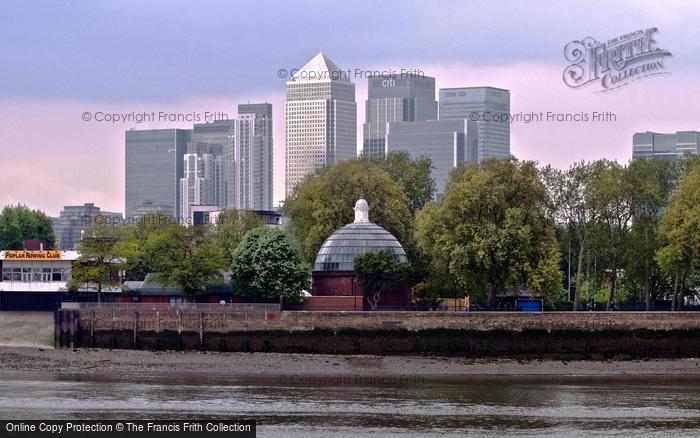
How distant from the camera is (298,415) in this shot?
235 ft

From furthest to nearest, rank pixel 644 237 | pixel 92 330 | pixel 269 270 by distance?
1. pixel 644 237
2. pixel 269 270
3. pixel 92 330

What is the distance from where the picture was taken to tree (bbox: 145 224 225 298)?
11306cm

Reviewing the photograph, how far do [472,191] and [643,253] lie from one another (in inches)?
673

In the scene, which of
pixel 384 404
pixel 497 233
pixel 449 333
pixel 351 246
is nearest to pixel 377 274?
pixel 351 246

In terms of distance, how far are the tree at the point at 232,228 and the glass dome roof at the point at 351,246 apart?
1686cm

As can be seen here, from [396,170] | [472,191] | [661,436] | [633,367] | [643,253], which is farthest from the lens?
[396,170]

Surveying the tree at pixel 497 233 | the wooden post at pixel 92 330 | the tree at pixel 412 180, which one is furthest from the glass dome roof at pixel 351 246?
the tree at pixel 412 180

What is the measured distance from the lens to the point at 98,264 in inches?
4614

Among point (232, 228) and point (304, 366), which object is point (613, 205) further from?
point (232, 228)

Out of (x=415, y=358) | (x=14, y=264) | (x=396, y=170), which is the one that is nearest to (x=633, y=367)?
(x=415, y=358)

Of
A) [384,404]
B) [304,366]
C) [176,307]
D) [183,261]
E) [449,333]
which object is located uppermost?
[183,261]

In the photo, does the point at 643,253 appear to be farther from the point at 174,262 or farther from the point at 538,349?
the point at 174,262

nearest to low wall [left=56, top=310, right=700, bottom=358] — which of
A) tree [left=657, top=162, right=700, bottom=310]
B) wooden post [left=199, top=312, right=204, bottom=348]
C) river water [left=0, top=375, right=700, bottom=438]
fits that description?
wooden post [left=199, top=312, right=204, bottom=348]

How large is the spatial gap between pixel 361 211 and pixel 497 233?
18.9m
